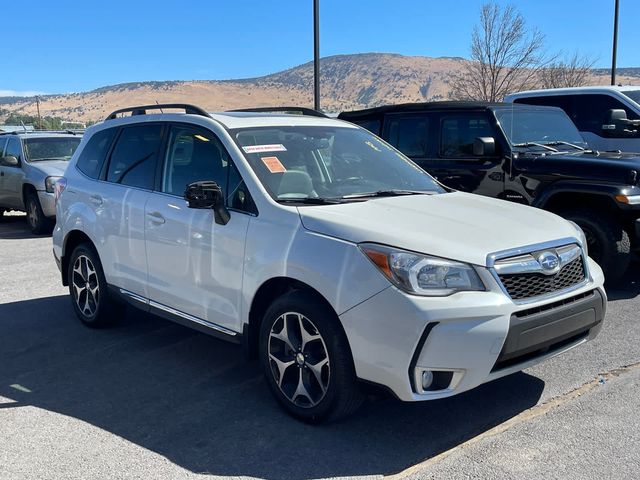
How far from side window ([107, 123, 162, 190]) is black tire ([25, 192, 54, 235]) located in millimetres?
6647

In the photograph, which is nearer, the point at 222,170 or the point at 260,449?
the point at 260,449

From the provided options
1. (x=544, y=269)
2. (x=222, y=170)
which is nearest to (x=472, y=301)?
(x=544, y=269)

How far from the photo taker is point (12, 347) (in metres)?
5.33

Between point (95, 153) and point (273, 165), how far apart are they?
230cm

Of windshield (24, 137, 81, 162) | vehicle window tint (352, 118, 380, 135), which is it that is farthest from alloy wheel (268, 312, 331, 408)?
windshield (24, 137, 81, 162)

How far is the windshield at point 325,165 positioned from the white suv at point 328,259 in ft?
0.05

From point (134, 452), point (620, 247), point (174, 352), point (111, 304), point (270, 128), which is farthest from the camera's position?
point (620, 247)

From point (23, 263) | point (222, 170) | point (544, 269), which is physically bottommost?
point (23, 263)

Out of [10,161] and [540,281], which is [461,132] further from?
[10,161]

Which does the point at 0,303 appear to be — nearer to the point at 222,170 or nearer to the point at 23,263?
the point at 23,263

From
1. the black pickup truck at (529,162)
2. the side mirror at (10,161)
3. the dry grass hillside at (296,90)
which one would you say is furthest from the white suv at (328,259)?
the dry grass hillside at (296,90)

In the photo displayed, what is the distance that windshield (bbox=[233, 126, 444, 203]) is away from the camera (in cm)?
419

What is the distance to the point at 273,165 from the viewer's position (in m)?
4.24

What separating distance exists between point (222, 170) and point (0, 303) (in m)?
3.73
